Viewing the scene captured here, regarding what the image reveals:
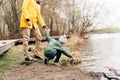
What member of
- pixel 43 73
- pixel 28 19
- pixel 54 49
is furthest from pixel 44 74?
pixel 28 19

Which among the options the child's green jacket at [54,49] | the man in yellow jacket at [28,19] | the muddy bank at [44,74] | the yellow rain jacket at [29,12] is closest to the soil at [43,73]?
the muddy bank at [44,74]

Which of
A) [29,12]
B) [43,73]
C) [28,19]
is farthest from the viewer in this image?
[29,12]

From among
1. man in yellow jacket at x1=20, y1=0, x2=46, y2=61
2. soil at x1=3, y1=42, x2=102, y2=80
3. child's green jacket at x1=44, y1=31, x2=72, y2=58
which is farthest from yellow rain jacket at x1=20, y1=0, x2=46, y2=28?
soil at x1=3, y1=42, x2=102, y2=80

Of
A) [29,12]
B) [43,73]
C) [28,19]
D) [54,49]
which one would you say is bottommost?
[43,73]

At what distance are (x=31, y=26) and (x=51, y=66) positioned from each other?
1135mm

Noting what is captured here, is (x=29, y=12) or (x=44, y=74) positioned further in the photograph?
(x=29, y=12)

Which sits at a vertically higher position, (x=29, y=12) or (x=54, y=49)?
(x=29, y=12)

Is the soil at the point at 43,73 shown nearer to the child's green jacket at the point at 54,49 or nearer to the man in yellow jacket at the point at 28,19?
the child's green jacket at the point at 54,49

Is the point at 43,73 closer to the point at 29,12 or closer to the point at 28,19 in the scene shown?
the point at 28,19

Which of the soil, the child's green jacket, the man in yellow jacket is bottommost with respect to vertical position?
the soil

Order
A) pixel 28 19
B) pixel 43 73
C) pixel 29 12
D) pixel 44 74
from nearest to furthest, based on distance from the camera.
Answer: pixel 44 74 < pixel 43 73 < pixel 28 19 < pixel 29 12

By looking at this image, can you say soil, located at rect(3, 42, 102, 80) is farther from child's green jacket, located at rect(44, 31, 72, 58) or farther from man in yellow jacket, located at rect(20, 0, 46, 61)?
man in yellow jacket, located at rect(20, 0, 46, 61)

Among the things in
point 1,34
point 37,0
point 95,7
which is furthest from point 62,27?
point 37,0

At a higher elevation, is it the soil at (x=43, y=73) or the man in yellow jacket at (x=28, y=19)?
the man in yellow jacket at (x=28, y=19)
